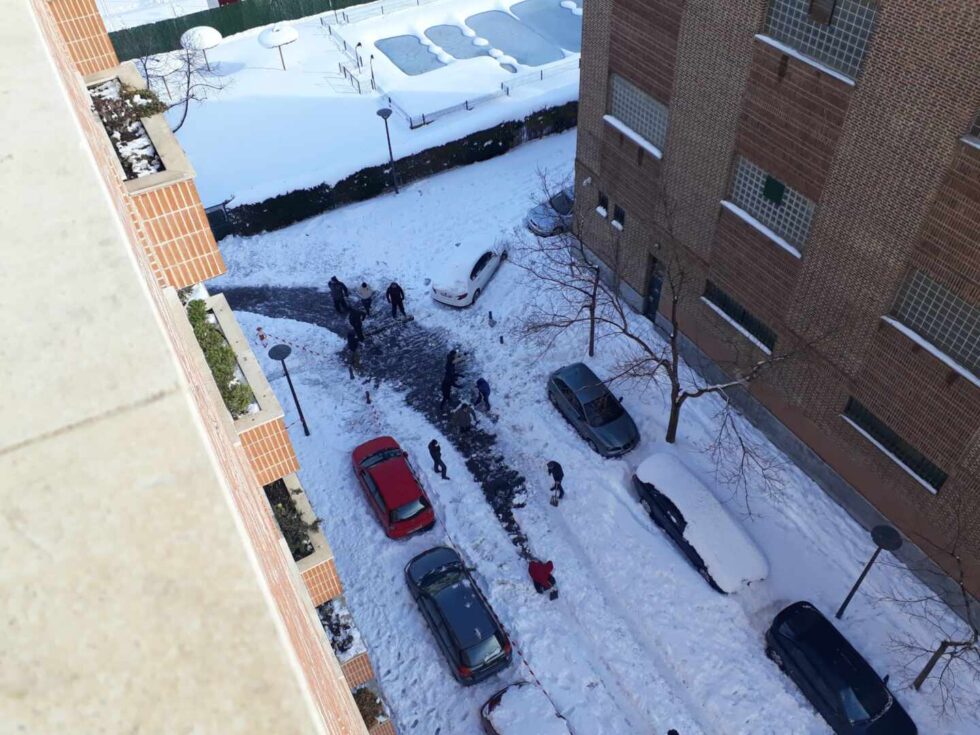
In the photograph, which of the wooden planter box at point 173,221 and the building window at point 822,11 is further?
the building window at point 822,11

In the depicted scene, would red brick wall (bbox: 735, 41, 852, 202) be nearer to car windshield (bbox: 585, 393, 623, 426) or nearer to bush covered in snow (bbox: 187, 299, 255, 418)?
car windshield (bbox: 585, 393, 623, 426)

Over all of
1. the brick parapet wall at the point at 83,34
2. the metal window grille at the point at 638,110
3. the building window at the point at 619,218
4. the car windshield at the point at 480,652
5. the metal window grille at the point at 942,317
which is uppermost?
the brick parapet wall at the point at 83,34

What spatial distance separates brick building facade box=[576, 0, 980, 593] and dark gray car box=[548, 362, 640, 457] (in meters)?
3.61

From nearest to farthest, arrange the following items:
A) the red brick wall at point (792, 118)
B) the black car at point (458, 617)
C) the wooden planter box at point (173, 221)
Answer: the wooden planter box at point (173, 221) → the red brick wall at point (792, 118) → the black car at point (458, 617)

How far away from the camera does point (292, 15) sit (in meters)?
46.6

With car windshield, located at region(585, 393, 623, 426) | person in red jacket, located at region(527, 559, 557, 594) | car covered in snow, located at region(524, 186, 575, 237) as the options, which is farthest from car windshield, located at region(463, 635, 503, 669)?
car covered in snow, located at region(524, 186, 575, 237)

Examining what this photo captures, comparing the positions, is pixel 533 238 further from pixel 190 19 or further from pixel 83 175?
pixel 190 19

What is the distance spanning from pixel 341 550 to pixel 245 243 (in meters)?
16.1

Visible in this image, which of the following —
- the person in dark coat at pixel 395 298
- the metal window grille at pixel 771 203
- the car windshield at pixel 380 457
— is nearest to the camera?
the metal window grille at pixel 771 203

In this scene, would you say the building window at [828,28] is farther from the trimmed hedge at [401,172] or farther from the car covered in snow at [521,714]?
the trimmed hedge at [401,172]

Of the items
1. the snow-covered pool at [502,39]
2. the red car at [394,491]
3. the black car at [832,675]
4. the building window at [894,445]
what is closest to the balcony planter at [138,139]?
the red car at [394,491]

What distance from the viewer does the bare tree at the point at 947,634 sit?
16.7m

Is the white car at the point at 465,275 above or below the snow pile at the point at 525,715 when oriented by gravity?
above

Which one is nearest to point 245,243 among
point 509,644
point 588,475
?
point 588,475
